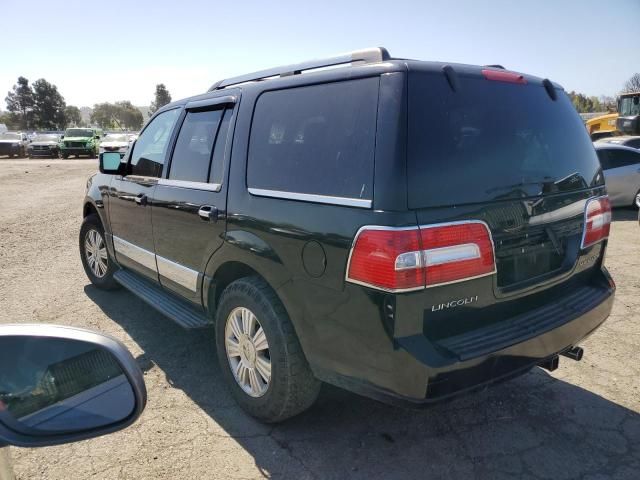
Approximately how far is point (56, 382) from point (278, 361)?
148cm

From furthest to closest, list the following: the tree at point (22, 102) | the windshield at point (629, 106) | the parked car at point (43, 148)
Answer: the tree at point (22, 102) → the parked car at point (43, 148) → the windshield at point (629, 106)

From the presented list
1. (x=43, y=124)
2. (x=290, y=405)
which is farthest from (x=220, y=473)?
(x=43, y=124)

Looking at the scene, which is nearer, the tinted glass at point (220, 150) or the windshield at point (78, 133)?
the tinted glass at point (220, 150)

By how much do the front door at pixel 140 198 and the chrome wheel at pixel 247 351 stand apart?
1.32 metres

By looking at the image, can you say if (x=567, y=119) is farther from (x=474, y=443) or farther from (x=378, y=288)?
(x=474, y=443)

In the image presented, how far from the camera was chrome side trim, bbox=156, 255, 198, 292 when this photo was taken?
11.3ft

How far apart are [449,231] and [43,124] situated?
294 feet

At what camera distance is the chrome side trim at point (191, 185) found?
10.4ft

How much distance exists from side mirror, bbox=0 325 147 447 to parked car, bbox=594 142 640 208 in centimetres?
1068

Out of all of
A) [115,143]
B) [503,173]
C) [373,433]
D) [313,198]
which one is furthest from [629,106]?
[115,143]

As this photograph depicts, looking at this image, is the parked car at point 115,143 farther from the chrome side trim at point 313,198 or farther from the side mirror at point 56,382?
the side mirror at point 56,382

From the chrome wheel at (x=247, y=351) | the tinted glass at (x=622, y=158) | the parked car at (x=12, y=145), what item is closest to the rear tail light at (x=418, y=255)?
the chrome wheel at (x=247, y=351)

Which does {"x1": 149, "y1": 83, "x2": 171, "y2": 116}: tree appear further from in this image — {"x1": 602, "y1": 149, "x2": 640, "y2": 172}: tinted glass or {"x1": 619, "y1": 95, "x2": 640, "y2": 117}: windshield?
{"x1": 602, "y1": 149, "x2": 640, "y2": 172}: tinted glass

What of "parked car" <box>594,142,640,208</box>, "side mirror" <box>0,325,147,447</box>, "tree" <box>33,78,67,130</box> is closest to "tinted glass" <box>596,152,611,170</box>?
"parked car" <box>594,142,640,208</box>
